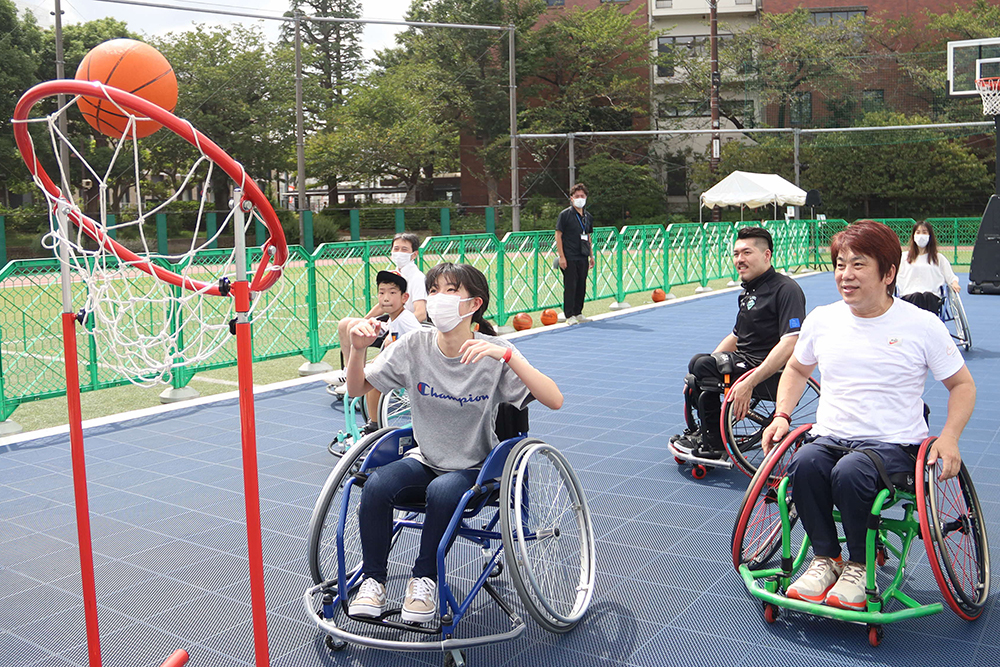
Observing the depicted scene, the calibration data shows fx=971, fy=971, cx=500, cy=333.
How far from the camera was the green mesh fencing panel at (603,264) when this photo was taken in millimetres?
15156

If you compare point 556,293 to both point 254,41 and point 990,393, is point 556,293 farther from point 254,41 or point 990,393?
point 254,41

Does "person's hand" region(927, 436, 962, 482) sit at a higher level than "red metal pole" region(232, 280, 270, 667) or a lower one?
lower

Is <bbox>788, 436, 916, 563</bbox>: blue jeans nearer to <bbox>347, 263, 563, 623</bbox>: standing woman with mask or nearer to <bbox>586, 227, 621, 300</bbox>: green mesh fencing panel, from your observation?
<bbox>347, 263, 563, 623</bbox>: standing woman with mask

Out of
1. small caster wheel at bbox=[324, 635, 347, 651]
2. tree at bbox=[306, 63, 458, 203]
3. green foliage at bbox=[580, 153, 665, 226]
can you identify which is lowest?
small caster wheel at bbox=[324, 635, 347, 651]

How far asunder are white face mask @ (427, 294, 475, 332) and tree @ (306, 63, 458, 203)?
108 feet

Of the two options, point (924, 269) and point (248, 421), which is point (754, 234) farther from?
point (924, 269)

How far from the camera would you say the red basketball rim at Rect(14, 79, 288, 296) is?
2.67m

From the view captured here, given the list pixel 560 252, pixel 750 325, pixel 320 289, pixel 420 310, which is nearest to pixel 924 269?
pixel 560 252

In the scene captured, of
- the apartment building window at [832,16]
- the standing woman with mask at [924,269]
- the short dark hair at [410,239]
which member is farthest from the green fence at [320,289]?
the apartment building window at [832,16]

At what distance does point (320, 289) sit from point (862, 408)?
6913 mm

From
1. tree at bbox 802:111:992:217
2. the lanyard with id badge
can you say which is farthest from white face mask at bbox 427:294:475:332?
tree at bbox 802:111:992:217

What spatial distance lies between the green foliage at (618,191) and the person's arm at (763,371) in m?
31.9

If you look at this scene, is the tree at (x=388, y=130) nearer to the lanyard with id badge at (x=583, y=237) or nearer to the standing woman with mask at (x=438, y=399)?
the lanyard with id badge at (x=583, y=237)

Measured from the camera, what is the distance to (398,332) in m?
5.56
